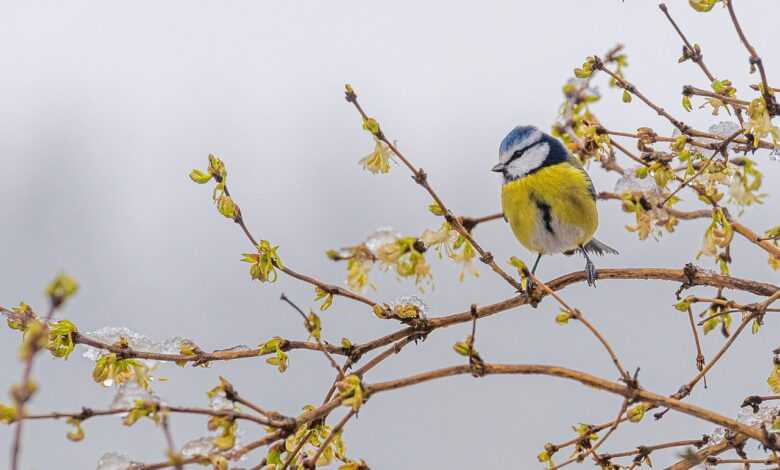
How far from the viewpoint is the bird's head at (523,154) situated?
168 centimetres

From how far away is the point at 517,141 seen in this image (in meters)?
1.68

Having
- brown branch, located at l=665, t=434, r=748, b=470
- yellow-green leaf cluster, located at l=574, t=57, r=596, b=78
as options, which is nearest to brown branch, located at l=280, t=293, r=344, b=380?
brown branch, located at l=665, t=434, r=748, b=470

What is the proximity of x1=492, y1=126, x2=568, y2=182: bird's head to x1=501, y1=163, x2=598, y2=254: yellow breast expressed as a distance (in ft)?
0.07

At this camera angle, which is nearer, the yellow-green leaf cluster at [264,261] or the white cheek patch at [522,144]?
the yellow-green leaf cluster at [264,261]

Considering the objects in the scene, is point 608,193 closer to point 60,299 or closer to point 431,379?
point 431,379

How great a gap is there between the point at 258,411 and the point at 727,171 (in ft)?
2.12

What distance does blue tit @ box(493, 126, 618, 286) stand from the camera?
161 centimetres

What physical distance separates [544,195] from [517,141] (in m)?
0.13

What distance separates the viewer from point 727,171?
108 cm

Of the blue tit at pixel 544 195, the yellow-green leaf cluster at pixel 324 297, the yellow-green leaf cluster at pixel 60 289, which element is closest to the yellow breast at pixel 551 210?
the blue tit at pixel 544 195

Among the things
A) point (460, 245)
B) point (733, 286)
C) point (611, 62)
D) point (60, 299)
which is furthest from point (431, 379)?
point (611, 62)

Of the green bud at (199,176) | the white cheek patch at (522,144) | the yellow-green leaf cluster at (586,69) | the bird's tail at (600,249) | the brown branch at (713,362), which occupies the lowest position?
the brown branch at (713,362)

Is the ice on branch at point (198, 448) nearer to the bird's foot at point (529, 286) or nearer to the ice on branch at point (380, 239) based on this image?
the ice on branch at point (380, 239)

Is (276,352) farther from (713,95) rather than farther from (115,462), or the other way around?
(713,95)
